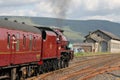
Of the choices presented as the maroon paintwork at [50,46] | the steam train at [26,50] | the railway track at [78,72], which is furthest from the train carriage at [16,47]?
the maroon paintwork at [50,46]

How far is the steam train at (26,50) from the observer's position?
1980cm

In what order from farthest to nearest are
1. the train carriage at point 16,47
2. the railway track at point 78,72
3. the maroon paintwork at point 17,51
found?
the railway track at point 78,72 < the train carriage at point 16,47 < the maroon paintwork at point 17,51

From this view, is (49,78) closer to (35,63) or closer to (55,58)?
(35,63)

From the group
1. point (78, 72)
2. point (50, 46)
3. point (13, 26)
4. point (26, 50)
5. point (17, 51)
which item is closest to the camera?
point (13, 26)

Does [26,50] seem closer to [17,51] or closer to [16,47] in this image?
[17,51]

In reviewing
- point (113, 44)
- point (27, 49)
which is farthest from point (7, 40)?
point (113, 44)

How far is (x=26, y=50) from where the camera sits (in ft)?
76.7

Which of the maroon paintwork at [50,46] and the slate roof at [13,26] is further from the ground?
the slate roof at [13,26]

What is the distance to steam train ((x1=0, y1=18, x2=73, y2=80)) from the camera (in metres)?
19.8

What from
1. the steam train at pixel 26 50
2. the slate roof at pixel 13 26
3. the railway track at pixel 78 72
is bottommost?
the railway track at pixel 78 72

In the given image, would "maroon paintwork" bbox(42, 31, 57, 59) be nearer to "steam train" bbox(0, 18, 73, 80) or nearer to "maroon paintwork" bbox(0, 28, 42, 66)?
"steam train" bbox(0, 18, 73, 80)

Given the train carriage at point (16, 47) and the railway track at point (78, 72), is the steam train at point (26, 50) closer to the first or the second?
the train carriage at point (16, 47)

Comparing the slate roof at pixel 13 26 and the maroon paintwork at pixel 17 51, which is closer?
the maroon paintwork at pixel 17 51

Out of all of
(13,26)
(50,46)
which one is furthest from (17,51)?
(50,46)
